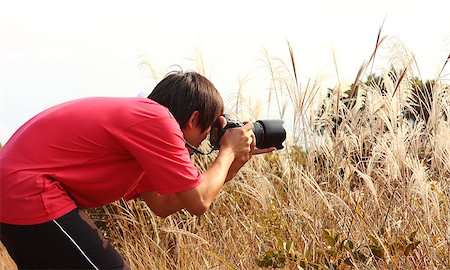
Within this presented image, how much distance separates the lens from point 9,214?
2459 millimetres

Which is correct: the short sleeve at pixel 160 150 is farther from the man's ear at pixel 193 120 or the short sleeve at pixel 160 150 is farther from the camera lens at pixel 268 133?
Answer: the camera lens at pixel 268 133

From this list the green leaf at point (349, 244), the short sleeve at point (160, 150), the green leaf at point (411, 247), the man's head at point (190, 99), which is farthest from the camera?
the green leaf at point (349, 244)

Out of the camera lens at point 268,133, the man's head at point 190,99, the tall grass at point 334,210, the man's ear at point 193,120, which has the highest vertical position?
the man's head at point 190,99

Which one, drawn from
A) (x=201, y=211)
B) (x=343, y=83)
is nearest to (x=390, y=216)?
(x=343, y=83)

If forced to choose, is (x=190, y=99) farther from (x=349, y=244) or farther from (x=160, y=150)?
(x=349, y=244)

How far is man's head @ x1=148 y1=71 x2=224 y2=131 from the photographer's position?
8.52 feet

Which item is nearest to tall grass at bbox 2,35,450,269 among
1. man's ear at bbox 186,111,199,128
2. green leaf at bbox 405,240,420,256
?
green leaf at bbox 405,240,420,256

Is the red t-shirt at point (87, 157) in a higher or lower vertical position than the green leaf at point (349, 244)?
higher

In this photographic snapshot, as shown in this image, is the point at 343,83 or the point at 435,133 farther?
the point at 343,83

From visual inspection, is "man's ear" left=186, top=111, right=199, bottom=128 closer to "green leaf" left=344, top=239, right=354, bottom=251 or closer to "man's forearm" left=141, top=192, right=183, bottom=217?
"man's forearm" left=141, top=192, right=183, bottom=217

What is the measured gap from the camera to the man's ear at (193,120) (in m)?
2.60

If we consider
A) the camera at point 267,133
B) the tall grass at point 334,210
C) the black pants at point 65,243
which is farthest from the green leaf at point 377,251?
the black pants at point 65,243

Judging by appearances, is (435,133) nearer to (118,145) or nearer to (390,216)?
(390,216)

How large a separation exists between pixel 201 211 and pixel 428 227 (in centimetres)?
128
